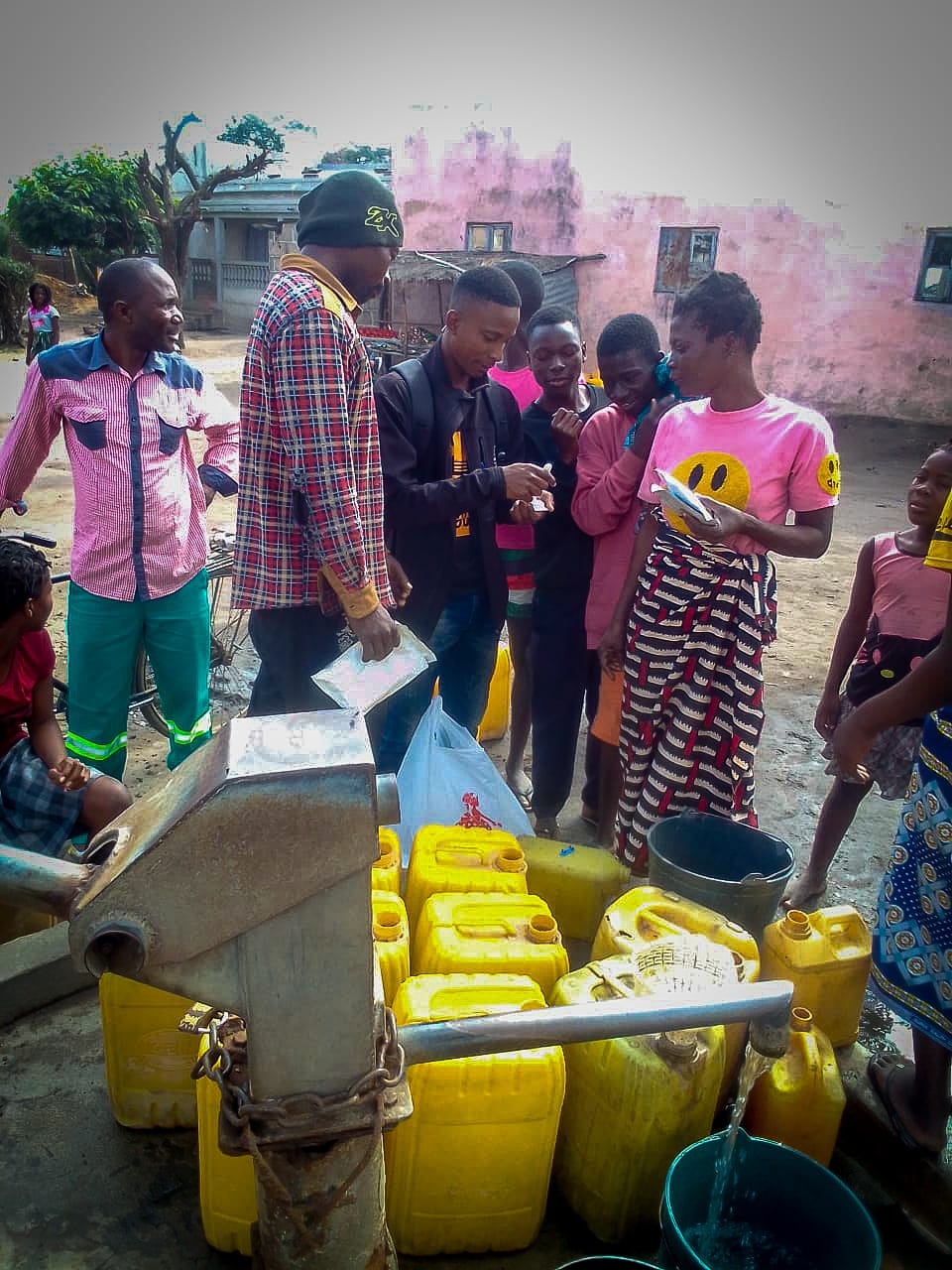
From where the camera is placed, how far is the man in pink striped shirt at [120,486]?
9.46 feet

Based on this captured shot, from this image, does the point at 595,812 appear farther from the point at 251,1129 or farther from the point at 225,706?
the point at 251,1129

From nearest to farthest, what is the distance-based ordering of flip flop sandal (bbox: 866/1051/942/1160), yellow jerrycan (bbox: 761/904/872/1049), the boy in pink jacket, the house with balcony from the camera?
flip flop sandal (bbox: 866/1051/942/1160)
yellow jerrycan (bbox: 761/904/872/1049)
the boy in pink jacket
the house with balcony

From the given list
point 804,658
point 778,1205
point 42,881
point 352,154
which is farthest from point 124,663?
point 352,154

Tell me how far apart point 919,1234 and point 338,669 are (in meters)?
1.92

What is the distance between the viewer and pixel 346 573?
2404 mm

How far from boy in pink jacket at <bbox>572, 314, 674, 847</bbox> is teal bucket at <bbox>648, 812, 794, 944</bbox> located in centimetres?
57

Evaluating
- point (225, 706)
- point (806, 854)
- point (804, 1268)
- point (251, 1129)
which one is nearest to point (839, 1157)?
point (804, 1268)

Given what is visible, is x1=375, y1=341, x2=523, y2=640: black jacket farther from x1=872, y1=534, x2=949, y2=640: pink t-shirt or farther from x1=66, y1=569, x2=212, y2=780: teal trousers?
x1=872, y1=534, x2=949, y2=640: pink t-shirt

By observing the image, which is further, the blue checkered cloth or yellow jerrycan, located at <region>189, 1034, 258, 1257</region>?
the blue checkered cloth

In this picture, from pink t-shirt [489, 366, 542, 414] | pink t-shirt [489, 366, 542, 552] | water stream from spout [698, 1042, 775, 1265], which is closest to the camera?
water stream from spout [698, 1042, 775, 1265]

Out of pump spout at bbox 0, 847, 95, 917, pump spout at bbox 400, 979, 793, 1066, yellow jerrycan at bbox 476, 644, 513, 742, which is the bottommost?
yellow jerrycan at bbox 476, 644, 513, 742

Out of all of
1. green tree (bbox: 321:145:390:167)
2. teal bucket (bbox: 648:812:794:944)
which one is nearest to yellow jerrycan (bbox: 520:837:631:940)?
teal bucket (bbox: 648:812:794:944)

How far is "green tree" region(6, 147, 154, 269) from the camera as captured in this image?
25609mm

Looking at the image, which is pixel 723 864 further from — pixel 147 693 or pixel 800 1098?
pixel 147 693
